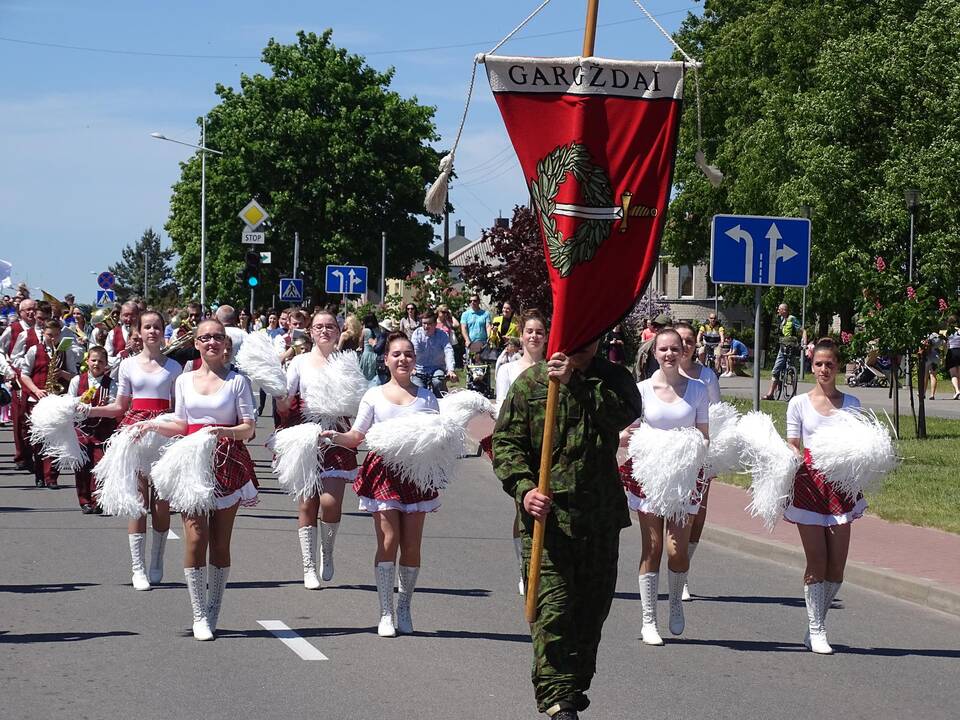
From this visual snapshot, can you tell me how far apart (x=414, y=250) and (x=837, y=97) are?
26691 mm

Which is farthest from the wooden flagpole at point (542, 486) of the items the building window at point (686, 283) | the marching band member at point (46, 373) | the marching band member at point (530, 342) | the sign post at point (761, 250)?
the building window at point (686, 283)

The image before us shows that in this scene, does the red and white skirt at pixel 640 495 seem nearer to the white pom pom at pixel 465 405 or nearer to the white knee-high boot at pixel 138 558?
the white pom pom at pixel 465 405

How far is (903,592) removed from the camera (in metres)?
10.7

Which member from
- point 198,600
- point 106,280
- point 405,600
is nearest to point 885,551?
point 405,600

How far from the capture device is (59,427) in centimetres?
1164

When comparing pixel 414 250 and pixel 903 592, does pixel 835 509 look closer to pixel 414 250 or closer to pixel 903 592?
pixel 903 592

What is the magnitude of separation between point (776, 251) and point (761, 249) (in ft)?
0.54

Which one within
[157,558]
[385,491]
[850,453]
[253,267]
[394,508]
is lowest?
[157,558]

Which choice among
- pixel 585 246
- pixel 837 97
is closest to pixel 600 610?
pixel 585 246

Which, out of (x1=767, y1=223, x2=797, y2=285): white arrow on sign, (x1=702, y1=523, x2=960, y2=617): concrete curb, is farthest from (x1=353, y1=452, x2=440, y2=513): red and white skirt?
(x1=767, y1=223, x2=797, y2=285): white arrow on sign

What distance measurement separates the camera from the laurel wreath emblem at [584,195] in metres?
6.26

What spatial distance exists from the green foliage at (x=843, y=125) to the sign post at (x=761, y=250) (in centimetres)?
1756

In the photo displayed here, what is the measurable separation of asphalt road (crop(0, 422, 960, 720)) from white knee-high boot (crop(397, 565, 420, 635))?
0.51ft

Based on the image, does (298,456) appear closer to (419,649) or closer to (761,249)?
(419,649)
